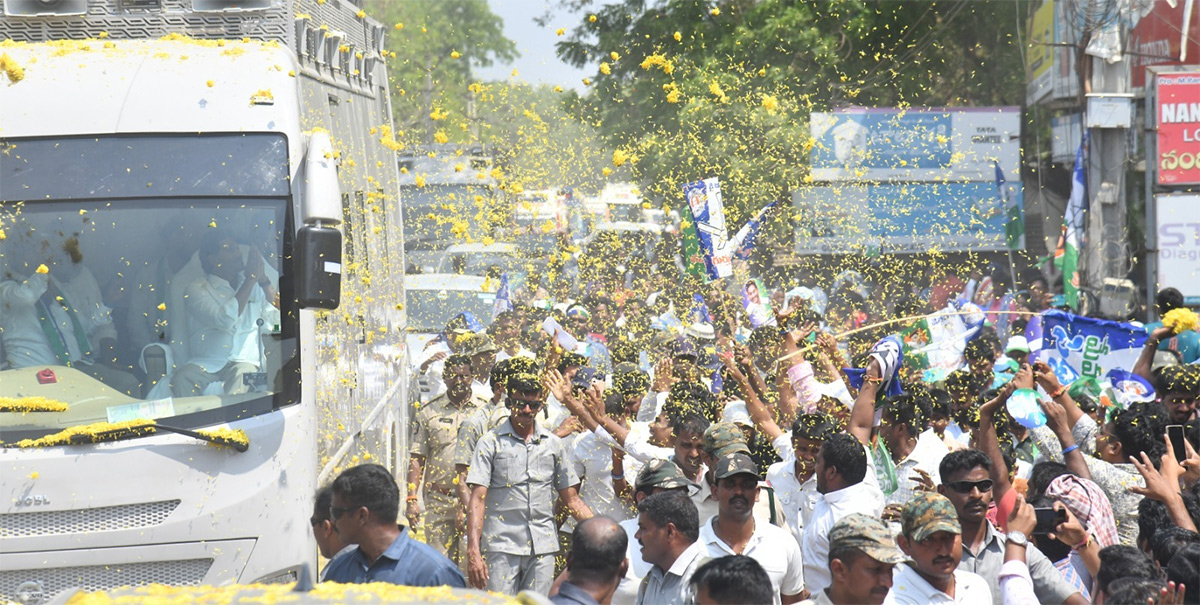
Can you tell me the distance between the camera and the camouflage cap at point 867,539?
4453mm

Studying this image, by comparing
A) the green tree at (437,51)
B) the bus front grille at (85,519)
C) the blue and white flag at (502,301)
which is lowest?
the bus front grille at (85,519)

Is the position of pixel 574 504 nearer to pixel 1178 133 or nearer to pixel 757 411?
pixel 757 411

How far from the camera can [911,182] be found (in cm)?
2052

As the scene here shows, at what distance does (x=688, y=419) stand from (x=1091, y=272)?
1199cm

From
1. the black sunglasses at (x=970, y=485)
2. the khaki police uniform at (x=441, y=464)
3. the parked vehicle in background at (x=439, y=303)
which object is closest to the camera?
the black sunglasses at (x=970, y=485)

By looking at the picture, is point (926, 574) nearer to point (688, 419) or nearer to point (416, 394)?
point (688, 419)

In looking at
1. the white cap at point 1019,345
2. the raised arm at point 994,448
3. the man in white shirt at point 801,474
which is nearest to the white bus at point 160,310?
the man in white shirt at point 801,474

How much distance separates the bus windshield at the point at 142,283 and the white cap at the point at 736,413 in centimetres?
261

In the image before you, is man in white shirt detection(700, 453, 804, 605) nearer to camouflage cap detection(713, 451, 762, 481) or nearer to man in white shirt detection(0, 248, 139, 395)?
camouflage cap detection(713, 451, 762, 481)

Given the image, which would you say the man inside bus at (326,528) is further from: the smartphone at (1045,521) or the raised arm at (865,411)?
the smartphone at (1045,521)

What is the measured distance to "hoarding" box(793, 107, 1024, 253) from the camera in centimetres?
1991

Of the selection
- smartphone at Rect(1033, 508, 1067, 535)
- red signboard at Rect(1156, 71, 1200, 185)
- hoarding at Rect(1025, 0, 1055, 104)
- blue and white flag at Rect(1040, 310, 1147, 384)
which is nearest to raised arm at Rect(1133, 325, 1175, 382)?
blue and white flag at Rect(1040, 310, 1147, 384)

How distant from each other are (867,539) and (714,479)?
113cm

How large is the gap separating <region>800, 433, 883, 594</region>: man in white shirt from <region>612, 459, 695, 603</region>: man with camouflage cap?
564mm
